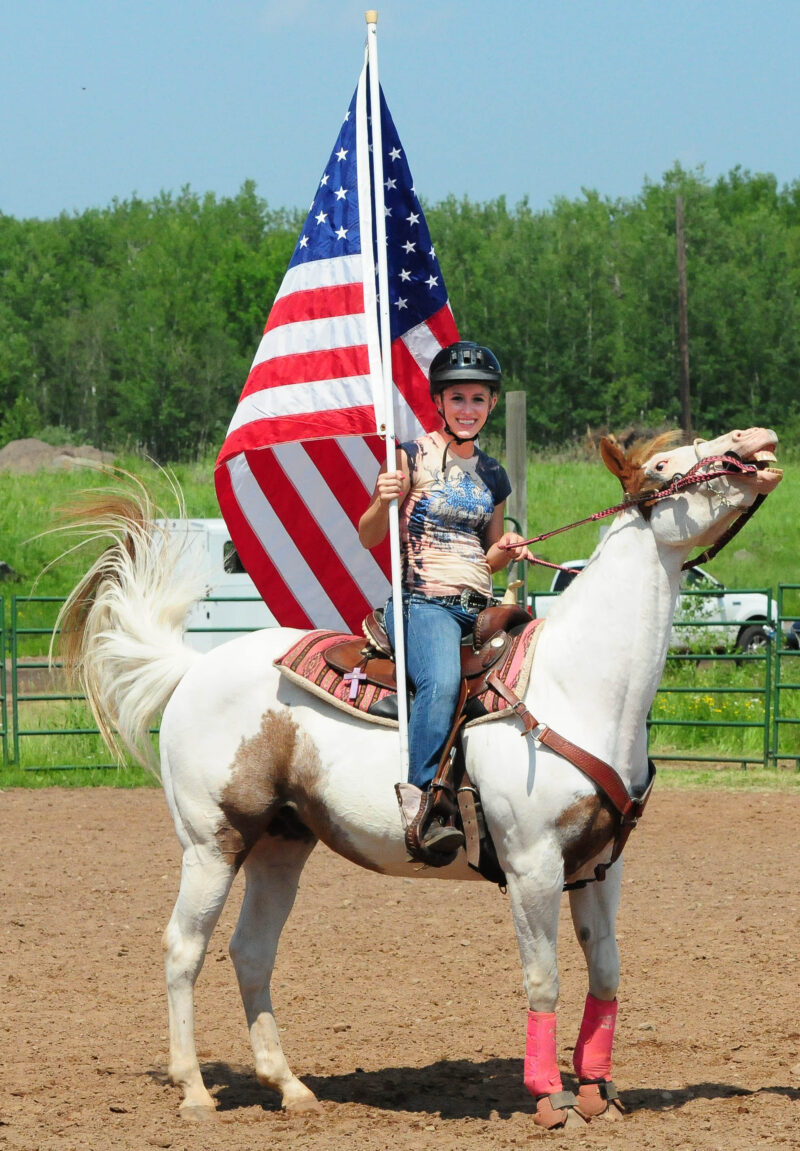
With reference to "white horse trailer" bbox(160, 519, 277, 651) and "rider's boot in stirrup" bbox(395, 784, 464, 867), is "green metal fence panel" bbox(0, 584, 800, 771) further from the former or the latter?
"rider's boot in stirrup" bbox(395, 784, 464, 867)

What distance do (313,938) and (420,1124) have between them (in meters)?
2.57

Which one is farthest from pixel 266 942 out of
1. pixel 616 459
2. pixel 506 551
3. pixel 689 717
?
pixel 689 717

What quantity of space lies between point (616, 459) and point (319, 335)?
1549mm

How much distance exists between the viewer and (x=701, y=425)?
51.2m

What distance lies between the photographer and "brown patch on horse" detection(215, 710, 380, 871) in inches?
176

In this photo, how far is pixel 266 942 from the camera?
470 cm

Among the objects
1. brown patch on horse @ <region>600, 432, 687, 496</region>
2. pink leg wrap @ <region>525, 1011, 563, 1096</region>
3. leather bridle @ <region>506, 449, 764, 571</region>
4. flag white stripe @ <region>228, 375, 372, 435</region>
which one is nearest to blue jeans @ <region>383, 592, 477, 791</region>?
leather bridle @ <region>506, 449, 764, 571</region>

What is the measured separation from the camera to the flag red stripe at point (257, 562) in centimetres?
554

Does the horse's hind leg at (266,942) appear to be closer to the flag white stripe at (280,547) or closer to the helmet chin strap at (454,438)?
the flag white stripe at (280,547)

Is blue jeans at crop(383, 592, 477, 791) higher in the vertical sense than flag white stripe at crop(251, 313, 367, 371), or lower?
lower

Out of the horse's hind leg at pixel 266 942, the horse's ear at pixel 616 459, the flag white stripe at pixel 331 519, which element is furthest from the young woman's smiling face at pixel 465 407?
the horse's hind leg at pixel 266 942

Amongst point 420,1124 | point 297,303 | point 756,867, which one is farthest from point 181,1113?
point 756,867

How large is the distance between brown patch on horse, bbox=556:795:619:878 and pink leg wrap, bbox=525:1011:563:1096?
1.64ft

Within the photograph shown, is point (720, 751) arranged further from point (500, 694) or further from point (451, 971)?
point (500, 694)
